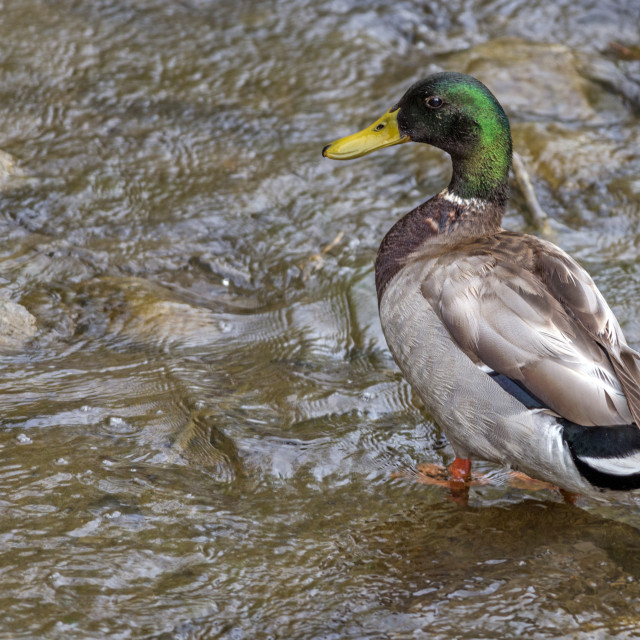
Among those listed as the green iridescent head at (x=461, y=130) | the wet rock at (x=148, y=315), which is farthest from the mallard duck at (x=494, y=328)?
the wet rock at (x=148, y=315)

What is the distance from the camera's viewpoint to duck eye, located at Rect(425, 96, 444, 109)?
390 cm

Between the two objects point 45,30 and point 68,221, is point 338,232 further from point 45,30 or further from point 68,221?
point 45,30

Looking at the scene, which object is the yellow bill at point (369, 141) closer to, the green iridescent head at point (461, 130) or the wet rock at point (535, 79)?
the green iridescent head at point (461, 130)

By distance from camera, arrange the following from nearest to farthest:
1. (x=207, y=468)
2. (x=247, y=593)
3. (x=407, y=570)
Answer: (x=247, y=593)
(x=407, y=570)
(x=207, y=468)

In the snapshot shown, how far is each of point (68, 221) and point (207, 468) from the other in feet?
7.37

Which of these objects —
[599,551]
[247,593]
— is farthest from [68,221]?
[599,551]

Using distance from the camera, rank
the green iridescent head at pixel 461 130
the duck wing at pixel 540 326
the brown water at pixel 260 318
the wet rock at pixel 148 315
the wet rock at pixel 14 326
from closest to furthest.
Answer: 1. the brown water at pixel 260 318
2. the duck wing at pixel 540 326
3. the green iridescent head at pixel 461 130
4. the wet rock at pixel 14 326
5. the wet rock at pixel 148 315

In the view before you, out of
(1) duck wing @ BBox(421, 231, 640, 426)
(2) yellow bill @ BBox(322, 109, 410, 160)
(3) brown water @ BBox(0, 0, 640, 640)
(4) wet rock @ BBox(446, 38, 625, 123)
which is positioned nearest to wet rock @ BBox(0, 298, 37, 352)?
(3) brown water @ BBox(0, 0, 640, 640)

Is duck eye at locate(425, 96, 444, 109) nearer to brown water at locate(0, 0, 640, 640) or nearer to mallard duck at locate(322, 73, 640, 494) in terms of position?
mallard duck at locate(322, 73, 640, 494)

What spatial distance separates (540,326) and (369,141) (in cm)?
129

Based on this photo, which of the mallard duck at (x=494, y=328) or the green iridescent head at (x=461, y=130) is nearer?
the mallard duck at (x=494, y=328)

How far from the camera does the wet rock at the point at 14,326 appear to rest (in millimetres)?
4061

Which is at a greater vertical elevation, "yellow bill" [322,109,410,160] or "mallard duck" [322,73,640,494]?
"yellow bill" [322,109,410,160]

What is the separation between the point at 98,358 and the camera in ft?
13.4
